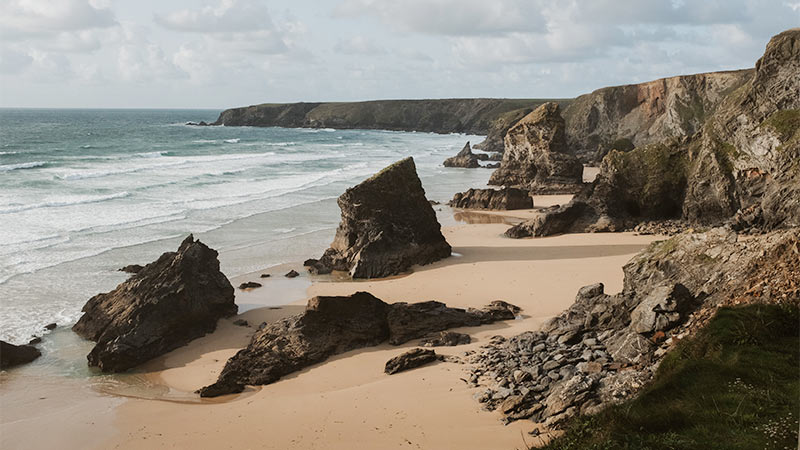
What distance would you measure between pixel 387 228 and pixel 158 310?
1107 cm

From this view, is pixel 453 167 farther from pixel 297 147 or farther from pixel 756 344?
pixel 756 344

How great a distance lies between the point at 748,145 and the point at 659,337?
22031 mm

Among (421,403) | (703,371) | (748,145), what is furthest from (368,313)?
(748,145)

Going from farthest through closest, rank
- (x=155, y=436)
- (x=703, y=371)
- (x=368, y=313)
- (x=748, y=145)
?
(x=748, y=145), (x=368, y=313), (x=155, y=436), (x=703, y=371)

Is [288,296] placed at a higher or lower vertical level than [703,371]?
lower

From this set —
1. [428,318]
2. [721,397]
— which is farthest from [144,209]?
[721,397]

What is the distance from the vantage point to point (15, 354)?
19.1m

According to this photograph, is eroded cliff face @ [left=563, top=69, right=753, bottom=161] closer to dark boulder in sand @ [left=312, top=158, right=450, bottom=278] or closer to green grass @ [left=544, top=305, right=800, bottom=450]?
dark boulder in sand @ [left=312, top=158, right=450, bottom=278]

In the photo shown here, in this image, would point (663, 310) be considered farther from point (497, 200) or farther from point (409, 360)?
point (497, 200)

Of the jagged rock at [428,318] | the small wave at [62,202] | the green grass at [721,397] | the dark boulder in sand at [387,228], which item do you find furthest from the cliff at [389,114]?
the green grass at [721,397]

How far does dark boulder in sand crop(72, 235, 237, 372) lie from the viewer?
63.3 feet

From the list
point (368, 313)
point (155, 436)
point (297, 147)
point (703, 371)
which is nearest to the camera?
point (703, 371)

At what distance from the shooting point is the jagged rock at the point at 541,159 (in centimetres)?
5434

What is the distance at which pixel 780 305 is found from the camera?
12336mm
